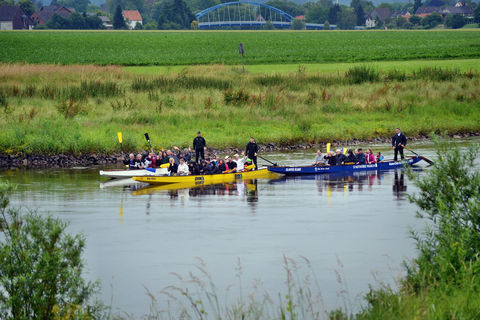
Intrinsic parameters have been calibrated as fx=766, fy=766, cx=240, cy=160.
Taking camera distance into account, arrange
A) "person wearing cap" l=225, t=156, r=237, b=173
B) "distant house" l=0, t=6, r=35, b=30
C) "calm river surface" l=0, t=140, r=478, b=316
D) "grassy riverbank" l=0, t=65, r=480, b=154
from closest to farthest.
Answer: "calm river surface" l=0, t=140, r=478, b=316 < "person wearing cap" l=225, t=156, r=237, b=173 < "grassy riverbank" l=0, t=65, r=480, b=154 < "distant house" l=0, t=6, r=35, b=30

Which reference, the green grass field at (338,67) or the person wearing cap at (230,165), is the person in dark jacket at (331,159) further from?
the green grass field at (338,67)

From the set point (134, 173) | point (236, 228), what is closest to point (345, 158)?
point (134, 173)

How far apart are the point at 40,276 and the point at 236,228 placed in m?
12.5

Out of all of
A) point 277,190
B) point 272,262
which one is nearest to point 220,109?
point 277,190

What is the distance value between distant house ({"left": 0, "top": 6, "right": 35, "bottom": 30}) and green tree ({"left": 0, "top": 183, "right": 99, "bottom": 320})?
18360 centimetres

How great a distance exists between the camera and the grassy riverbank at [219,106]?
47.0 metres

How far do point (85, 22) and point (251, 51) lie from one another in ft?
301

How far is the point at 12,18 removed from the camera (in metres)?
189

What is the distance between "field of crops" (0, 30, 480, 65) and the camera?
302 feet

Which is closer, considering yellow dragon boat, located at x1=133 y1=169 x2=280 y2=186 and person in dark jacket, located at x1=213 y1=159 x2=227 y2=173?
yellow dragon boat, located at x1=133 y1=169 x2=280 y2=186

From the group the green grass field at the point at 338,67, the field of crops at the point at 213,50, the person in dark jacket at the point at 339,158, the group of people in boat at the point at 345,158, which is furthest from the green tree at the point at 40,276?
the field of crops at the point at 213,50

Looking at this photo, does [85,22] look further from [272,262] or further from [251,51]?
[272,262]

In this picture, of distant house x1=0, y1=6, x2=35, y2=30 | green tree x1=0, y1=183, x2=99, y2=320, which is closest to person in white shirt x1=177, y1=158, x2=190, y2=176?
green tree x1=0, y1=183, x2=99, y2=320

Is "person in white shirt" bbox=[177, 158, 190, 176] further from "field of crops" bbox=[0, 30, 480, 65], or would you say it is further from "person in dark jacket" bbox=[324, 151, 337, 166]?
"field of crops" bbox=[0, 30, 480, 65]
